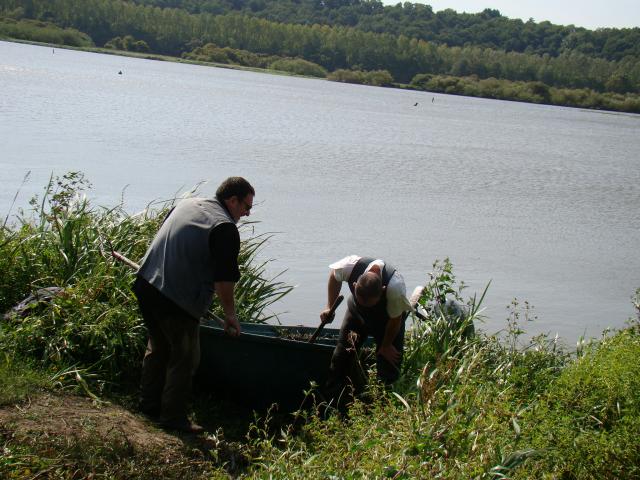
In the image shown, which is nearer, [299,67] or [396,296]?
[396,296]

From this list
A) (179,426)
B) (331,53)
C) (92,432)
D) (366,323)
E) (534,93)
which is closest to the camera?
(92,432)

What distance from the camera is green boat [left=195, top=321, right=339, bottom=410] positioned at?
261 inches

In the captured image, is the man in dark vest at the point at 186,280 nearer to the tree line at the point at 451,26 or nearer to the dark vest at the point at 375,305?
the dark vest at the point at 375,305

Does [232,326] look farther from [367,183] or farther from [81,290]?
[367,183]

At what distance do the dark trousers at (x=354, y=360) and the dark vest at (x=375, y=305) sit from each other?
0.02 meters

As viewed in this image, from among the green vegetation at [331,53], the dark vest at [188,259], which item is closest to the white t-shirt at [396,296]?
the dark vest at [188,259]

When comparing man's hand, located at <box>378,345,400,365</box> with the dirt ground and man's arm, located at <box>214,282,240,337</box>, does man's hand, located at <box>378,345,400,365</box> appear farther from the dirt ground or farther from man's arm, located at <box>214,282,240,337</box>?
the dirt ground

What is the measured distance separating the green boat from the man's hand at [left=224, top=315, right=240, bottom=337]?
450mm

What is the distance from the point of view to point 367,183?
22969 mm

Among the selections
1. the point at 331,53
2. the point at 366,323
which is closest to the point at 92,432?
the point at 366,323

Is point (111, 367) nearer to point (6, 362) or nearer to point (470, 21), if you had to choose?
point (6, 362)

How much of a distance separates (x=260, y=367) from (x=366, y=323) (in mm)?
845

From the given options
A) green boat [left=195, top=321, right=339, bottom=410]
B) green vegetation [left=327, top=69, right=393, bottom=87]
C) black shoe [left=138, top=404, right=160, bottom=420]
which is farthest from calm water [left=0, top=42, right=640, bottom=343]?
green vegetation [left=327, top=69, right=393, bottom=87]

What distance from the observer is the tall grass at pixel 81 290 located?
21.4 ft
